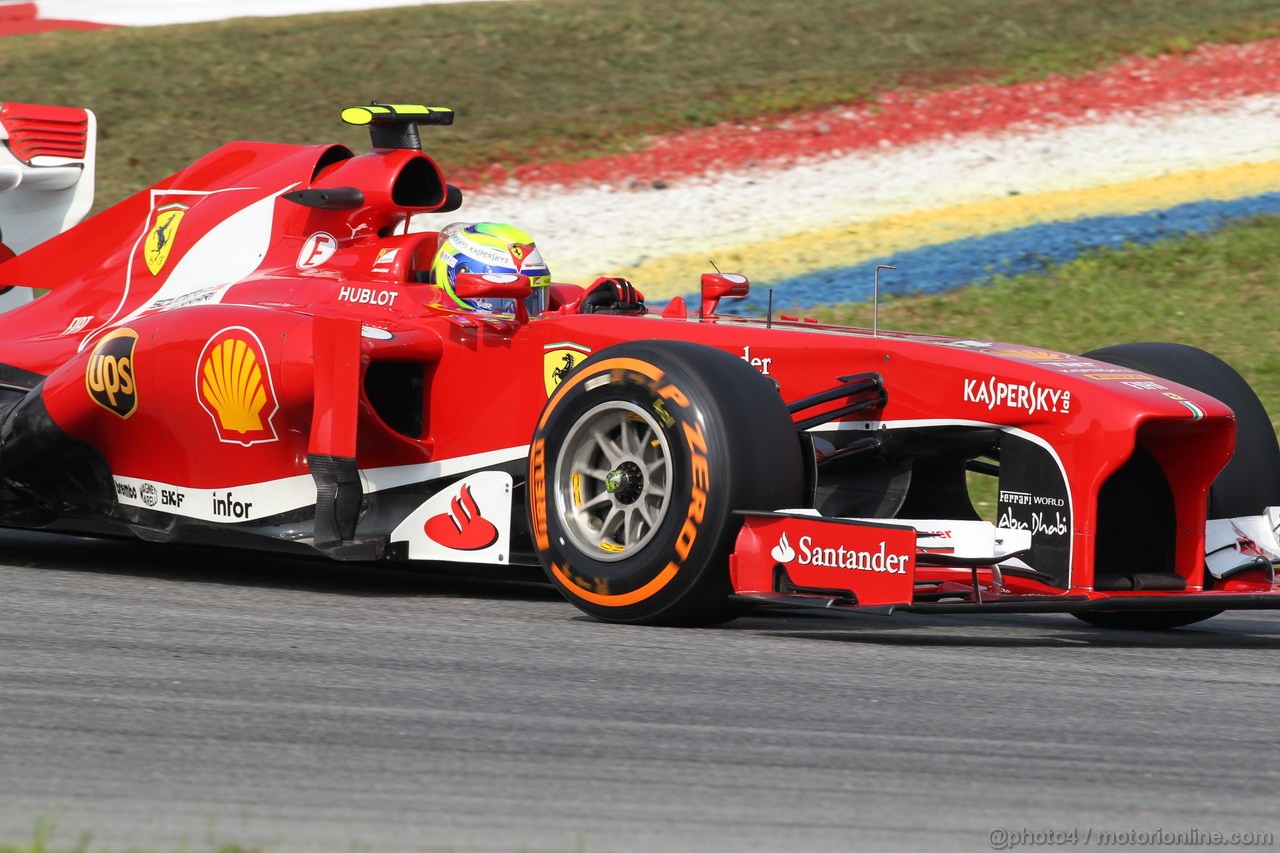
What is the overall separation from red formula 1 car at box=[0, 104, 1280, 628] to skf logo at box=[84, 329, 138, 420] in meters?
0.01

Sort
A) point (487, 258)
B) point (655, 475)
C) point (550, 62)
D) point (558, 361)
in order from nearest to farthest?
point (655, 475), point (558, 361), point (487, 258), point (550, 62)

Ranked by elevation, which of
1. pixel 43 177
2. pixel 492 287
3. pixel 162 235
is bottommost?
pixel 492 287

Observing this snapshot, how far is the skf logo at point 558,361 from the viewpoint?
675 cm

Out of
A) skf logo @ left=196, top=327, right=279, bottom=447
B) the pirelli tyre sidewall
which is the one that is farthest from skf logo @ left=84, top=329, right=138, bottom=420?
the pirelli tyre sidewall

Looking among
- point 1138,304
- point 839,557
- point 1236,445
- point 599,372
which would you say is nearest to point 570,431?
point 599,372

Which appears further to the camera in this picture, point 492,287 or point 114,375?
point 114,375

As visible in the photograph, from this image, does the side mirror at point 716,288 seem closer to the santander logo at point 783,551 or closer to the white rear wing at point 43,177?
the santander logo at point 783,551

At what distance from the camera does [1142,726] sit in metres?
4.57

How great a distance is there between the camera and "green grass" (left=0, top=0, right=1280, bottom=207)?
18328 mm

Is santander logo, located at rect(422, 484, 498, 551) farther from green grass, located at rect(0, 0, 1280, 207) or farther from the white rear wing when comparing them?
green grass, located at rect(0, 0, 1280, 207)

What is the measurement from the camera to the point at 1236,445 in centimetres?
671

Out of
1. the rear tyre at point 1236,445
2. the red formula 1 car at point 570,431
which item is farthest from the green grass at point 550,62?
the rear tyre at point 1236,445

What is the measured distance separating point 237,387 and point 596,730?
320 cm

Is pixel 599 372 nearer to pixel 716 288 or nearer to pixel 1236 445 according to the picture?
pixel 716 288
